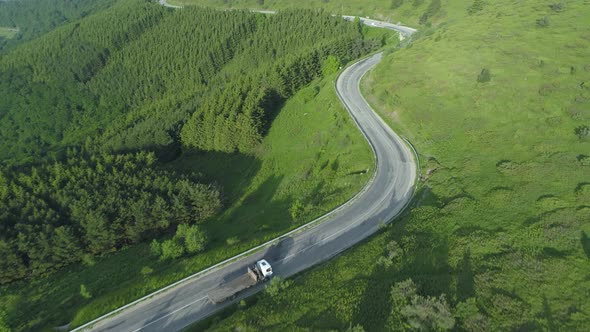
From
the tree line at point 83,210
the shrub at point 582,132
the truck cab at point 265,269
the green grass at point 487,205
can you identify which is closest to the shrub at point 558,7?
the green grass at point 487,205

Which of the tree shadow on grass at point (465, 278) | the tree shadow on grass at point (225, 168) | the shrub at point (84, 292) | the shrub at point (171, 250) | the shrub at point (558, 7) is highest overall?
the shrub at point (558, 7)

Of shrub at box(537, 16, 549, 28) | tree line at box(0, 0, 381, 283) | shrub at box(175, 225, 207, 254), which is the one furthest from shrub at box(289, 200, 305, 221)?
shrub at box(537, 16, 549, 28)

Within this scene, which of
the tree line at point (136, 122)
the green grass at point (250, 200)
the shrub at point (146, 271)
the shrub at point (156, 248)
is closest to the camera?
the green grass at point (250, 200)

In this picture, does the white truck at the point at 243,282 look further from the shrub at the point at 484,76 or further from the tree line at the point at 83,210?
the shrub at the point at 484,76

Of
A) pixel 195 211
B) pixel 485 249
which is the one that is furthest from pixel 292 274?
pixel 195 211

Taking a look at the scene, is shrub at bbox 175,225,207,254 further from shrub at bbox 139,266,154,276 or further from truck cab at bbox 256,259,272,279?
truck cab at bbox 256,259,272,279

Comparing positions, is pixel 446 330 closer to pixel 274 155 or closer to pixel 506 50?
pixel 274 155
